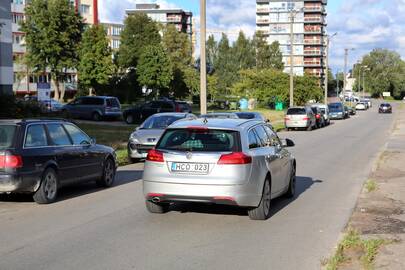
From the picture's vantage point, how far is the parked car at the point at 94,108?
42.1m

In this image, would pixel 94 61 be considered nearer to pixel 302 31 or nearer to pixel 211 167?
pixel 211 167

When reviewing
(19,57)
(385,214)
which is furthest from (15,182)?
(19,57)

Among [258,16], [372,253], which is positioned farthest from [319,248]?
[258,16]

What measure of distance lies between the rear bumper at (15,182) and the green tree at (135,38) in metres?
65.3

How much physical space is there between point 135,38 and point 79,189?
2643 inches

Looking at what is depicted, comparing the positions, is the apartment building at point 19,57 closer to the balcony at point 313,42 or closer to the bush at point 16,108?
the bush at point 16,108

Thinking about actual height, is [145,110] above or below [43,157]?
below

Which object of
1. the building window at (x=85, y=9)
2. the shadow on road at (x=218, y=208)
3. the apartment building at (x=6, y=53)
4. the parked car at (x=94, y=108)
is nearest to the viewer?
the shadow on road at (x=218, y=208)

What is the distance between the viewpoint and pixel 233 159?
8492mm

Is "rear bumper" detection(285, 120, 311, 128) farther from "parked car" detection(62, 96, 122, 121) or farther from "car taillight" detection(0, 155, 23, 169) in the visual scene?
"car taillight" detection(0, 155, 23, 169)

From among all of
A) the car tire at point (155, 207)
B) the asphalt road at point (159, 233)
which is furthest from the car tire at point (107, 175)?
the car tire at point (155, 207)

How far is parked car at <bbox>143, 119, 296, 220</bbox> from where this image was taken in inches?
334

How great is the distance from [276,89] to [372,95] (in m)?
108

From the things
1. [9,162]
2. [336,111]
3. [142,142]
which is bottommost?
[336,111]
